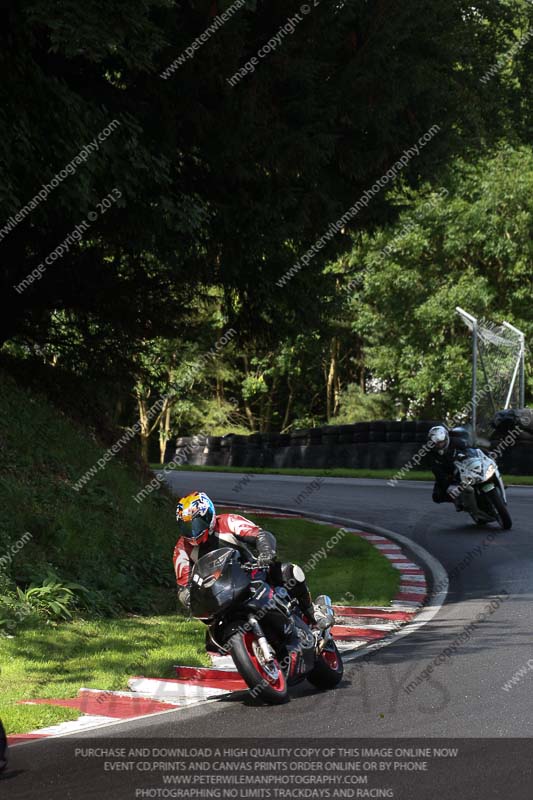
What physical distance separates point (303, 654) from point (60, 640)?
2889 millimetres

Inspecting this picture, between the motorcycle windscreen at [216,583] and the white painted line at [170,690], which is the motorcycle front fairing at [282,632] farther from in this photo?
the white painted line at [170,690]

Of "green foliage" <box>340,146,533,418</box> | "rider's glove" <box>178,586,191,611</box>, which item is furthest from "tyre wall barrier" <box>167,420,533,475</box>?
"rider's glove" <box>178,586,191,611</box>

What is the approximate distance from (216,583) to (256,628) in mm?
402

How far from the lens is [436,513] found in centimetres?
1912

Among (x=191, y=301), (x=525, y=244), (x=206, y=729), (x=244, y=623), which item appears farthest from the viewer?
(x=525, y=244)

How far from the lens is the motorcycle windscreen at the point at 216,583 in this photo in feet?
25.2

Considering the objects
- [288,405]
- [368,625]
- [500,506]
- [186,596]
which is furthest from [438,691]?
[288,405]

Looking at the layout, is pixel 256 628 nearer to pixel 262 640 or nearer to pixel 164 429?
pixel 262 640

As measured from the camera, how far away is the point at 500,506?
54.6ft

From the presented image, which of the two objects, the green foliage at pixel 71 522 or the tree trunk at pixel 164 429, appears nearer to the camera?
the green foliage at pixel 71 522

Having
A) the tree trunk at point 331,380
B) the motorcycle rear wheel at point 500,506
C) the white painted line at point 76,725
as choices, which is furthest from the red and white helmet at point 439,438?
the tree trunk at point 331,380

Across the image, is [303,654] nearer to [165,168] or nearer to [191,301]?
[165,168]

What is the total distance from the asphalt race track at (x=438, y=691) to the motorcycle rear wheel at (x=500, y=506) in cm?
128

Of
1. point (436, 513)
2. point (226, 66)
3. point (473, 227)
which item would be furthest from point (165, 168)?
point (473, 227)
